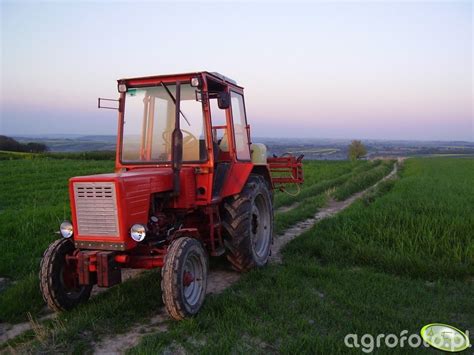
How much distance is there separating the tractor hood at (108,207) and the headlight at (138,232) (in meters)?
0.08

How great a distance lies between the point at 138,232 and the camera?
4.31m

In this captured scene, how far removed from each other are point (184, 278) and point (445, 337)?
2572mm

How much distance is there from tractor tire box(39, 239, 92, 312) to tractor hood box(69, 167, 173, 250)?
0.22m

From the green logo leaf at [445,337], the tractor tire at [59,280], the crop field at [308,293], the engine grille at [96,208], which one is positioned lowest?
the green logo leaf at [445,337]

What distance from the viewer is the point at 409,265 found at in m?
6.13

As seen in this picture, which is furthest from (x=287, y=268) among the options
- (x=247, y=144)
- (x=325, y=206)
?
(x=325, y=206)

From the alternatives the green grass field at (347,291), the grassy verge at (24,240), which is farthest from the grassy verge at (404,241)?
the grassy verge at (24,240)

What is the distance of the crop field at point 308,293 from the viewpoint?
388 centimetres

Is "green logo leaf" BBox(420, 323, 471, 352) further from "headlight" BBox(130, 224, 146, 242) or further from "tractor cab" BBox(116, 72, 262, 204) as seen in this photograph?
"headlight" BBox(130, 224, 146, 242)

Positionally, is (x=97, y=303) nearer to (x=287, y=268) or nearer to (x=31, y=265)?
(x=31, y=265)

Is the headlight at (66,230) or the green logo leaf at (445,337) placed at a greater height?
the headlight at (66,230)

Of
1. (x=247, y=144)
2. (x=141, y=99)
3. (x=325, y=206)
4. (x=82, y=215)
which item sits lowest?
(x=325, y=206)

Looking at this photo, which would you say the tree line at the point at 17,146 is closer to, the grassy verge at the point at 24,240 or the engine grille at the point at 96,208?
the grassy verge at the point at 24,240

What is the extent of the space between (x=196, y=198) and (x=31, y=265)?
2840 mm
